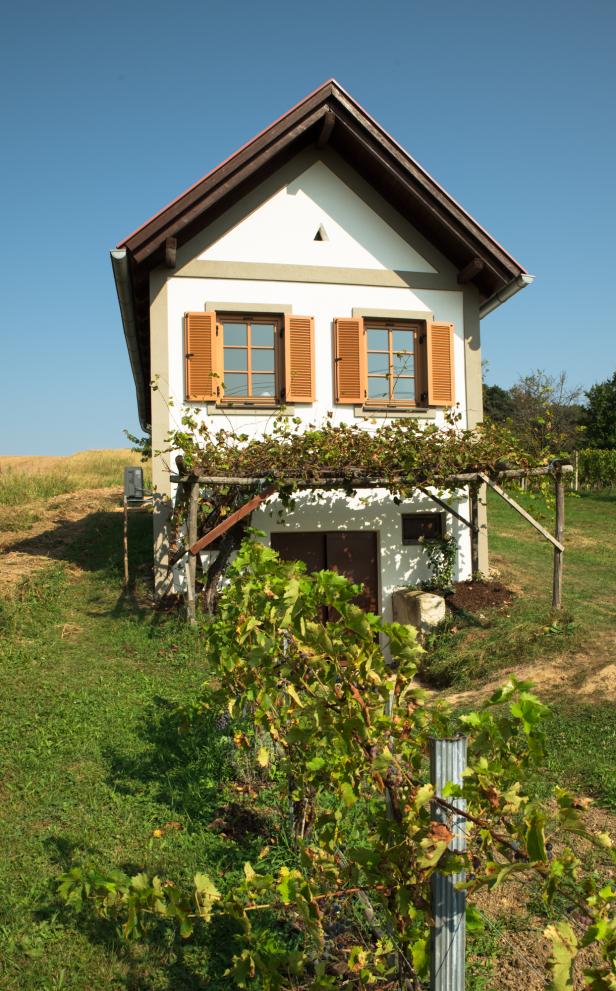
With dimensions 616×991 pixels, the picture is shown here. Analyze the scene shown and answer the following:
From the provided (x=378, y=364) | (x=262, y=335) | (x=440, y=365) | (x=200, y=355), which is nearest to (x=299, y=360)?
(x=262, y=335)

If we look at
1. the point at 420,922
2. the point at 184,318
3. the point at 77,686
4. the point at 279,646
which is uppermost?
the point at 184,318

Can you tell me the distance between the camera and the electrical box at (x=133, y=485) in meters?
12.2

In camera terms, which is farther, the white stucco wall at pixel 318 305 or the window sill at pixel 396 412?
the window sill at pixel 396 412

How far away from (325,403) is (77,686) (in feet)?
19.0

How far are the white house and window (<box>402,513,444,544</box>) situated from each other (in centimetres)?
2

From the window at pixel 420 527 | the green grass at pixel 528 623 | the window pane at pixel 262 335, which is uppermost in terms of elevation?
the window pane at pixel 262 335

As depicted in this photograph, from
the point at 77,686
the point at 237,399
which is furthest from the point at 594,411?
the point at 77,686

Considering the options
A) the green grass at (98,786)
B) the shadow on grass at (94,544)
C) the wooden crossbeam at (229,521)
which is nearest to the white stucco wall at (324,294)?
the wooden crossbeam at (229,521)

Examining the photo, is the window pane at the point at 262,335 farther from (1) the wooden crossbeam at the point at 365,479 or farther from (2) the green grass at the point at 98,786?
(2) the green grass at the point at 98,786

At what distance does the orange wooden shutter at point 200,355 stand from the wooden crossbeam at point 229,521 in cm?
201

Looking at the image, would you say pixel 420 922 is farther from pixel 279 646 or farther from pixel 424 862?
pixel 279 646

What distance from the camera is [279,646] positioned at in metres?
3.14

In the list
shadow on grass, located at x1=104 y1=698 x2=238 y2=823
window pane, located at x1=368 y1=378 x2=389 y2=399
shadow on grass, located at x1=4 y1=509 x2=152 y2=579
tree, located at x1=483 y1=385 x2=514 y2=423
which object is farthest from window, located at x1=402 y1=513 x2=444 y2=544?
tree, located at x1=483 y1=385 x2=514 y2=423

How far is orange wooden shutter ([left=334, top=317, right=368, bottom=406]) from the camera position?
37.8 feet
